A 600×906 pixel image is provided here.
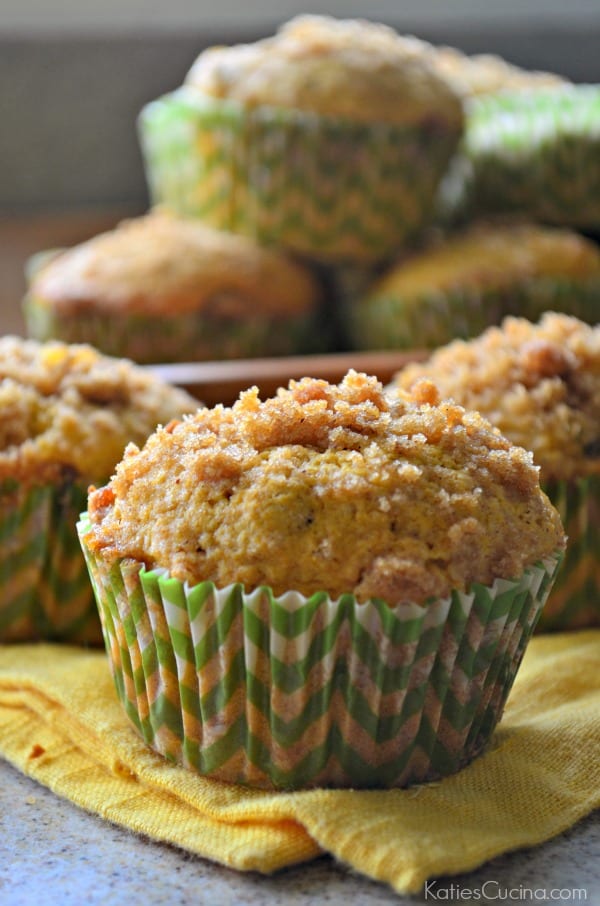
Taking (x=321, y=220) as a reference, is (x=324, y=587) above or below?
above

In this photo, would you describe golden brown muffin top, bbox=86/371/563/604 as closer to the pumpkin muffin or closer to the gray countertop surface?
the gray countertop surface

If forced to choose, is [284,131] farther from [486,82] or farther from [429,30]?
[429,30]

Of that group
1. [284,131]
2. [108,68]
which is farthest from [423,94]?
[108,68]

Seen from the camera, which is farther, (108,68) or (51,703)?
(108,68)

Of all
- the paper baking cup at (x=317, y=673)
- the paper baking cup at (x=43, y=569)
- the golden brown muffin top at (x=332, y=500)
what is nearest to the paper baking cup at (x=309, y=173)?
the paper baking cup at (x=43, y=569)

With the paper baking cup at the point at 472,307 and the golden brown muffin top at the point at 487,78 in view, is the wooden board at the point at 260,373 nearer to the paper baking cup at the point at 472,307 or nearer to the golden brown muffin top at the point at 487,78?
the paper baking cup at the point at 472,307

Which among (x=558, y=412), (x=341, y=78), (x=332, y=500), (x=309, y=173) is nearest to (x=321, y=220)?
(x=309, y=173)

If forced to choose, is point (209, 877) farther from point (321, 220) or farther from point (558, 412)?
point (321, 220)
